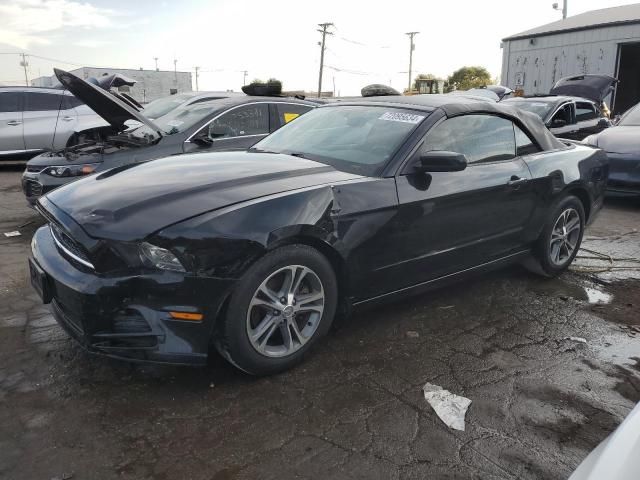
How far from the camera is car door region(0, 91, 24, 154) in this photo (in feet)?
31.0

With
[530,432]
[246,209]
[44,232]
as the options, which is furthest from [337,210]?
[44,232]

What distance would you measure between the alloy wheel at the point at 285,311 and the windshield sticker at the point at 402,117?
1328 mm

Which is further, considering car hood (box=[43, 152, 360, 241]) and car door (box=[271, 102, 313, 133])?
car door (box=[271, 102, 313, 133])

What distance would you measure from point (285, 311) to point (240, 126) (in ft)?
12.4

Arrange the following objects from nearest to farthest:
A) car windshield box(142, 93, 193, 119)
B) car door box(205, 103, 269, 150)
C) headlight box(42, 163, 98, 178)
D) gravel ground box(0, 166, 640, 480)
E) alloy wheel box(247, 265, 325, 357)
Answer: gravel ground box(0, 166, 640, 480) → alloy wheel box(247, 265, 325, 357) → headlight box(42, 163, 98, 178) → car door box(205, 103, 269, 150) → car windshield box(142, 93, 193, 119)

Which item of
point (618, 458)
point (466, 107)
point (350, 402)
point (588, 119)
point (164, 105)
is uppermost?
point (588, 119)

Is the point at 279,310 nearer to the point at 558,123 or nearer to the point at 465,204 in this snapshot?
the point at 465,204

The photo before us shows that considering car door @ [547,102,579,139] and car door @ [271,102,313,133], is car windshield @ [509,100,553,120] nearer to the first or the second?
car door @ [547,102,579,139]

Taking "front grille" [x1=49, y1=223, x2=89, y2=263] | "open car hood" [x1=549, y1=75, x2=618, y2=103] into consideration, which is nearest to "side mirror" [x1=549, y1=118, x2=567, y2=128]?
"open car hood" [x1=549, y1=75, x2=618, y2=103]

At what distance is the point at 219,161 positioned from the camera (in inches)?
134

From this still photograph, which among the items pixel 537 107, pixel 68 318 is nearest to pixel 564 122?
pixel 537 107

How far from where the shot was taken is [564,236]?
4508 mm

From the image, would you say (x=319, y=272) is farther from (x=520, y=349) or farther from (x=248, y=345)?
(x=520, y=349)

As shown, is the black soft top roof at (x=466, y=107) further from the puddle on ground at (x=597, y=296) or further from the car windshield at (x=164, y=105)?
the car windshield at (x=164, y=105)
